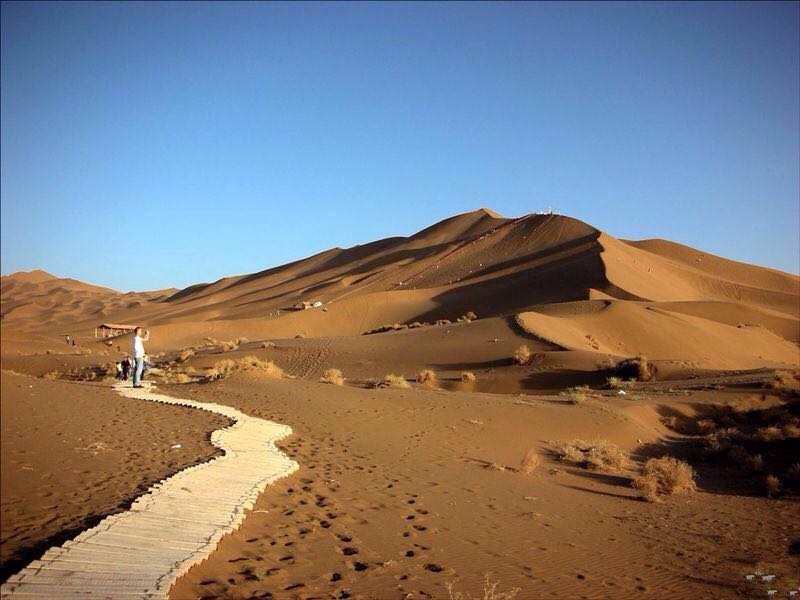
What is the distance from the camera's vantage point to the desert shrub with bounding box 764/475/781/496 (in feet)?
38.5

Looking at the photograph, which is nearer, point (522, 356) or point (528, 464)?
point (528, 464)

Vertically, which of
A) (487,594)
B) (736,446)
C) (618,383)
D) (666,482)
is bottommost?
(666,482)

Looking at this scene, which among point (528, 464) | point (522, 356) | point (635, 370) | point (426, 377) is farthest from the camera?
point (522, 356)

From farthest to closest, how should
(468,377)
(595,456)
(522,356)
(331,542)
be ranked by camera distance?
(522,356) → (468,377) → (595,456) → (331,542)

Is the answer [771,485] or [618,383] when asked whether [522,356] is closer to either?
[618,383]

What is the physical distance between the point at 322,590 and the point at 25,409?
942 centimetres

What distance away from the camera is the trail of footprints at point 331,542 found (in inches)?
212

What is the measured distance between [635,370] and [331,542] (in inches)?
837

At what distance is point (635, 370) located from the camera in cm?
2506

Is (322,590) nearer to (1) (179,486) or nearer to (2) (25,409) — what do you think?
(1) (179,486)

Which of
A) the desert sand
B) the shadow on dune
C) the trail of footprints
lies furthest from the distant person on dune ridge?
the shadow on dune

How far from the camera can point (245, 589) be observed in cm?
508

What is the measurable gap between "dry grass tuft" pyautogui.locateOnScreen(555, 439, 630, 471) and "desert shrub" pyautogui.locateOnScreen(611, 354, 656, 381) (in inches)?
446

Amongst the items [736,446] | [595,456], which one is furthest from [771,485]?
[595,456]
